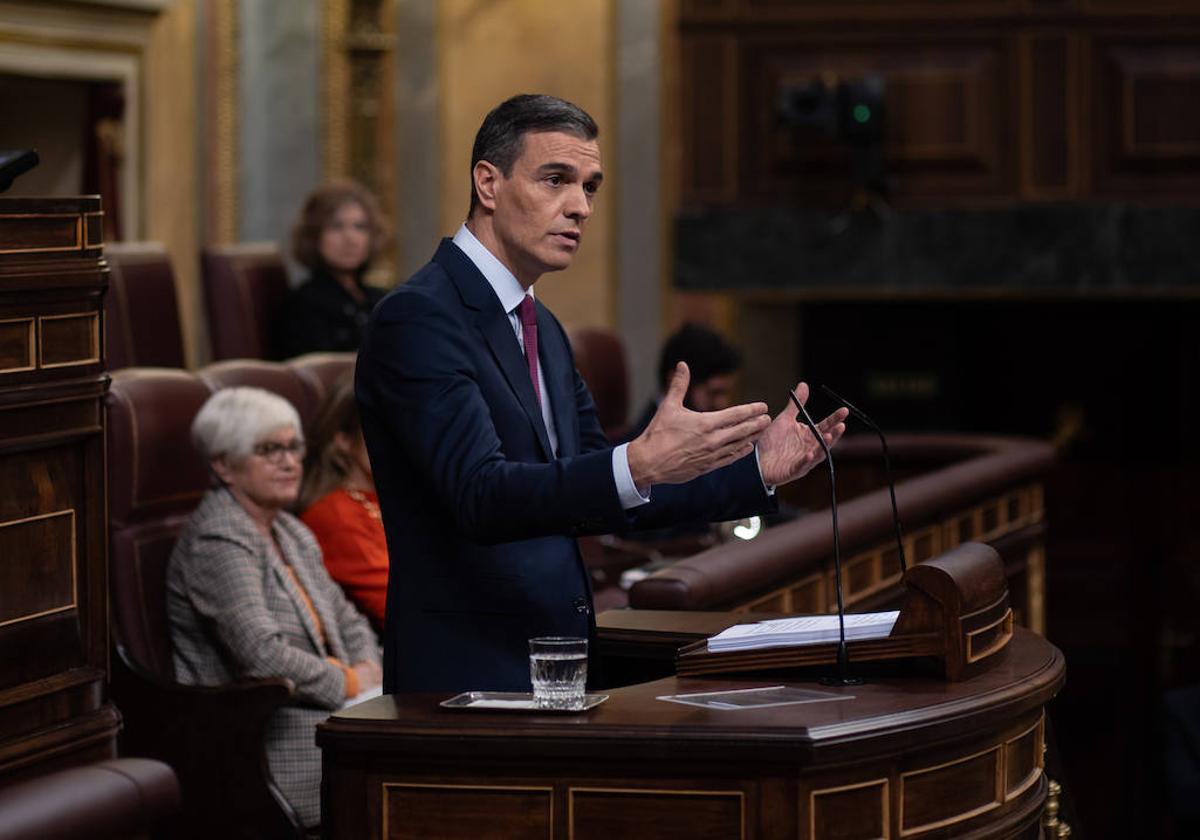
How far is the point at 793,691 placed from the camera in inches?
89.0

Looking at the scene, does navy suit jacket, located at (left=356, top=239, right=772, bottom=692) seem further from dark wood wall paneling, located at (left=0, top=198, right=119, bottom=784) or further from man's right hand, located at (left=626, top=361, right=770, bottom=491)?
dark wood wall paneling, located at (left=0, top=198, right=119, bottom=784)

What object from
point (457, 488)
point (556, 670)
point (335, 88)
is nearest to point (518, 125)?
point (457, 488)

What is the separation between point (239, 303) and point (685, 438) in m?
3.56

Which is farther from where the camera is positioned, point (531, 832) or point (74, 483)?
point (74, 483)

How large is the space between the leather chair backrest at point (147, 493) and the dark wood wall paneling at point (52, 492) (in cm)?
55

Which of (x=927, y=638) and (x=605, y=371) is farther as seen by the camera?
(x=605, y=371)

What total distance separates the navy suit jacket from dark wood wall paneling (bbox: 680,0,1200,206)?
18.0 ft

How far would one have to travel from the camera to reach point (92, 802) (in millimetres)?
2670

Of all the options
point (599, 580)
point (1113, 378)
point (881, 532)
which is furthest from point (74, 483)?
point (1113, 378)

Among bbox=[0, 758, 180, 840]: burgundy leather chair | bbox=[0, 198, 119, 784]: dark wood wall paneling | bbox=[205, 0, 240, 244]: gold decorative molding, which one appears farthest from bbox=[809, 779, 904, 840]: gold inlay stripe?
bbox=[205, 0, 240, 244]: gold decorative molding

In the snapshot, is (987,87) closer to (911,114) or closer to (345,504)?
(911,114)

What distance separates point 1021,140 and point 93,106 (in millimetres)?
3497

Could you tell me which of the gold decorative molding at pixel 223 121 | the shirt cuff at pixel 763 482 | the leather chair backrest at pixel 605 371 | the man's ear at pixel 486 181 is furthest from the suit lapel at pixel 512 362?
the gold decorative molding at pixel 223 121

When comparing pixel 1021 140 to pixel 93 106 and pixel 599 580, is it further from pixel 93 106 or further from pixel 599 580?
pixel 599 580
